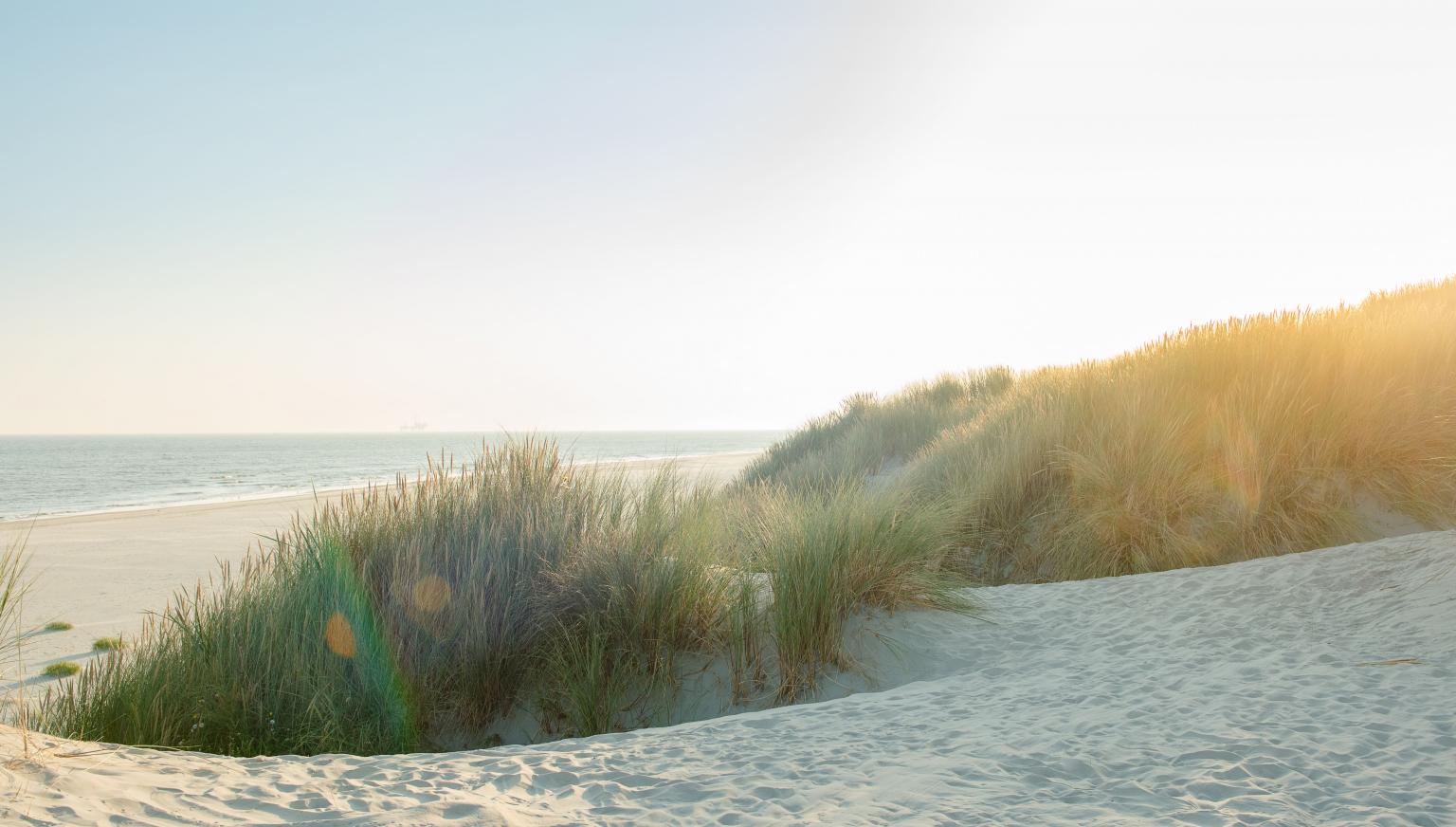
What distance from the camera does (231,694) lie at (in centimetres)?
417

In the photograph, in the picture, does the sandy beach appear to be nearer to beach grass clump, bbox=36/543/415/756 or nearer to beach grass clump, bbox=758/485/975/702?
beach grass clump, bbox=36/543/415/756

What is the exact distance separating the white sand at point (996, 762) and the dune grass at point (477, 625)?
1226 millimetres

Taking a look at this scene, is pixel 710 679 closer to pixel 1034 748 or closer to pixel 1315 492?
pixel 1034 748

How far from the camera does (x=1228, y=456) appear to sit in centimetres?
694

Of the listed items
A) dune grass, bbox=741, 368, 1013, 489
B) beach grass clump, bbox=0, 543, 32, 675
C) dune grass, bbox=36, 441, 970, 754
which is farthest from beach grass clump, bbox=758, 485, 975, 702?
dune grass, bbox=741, 368, 1013, 489

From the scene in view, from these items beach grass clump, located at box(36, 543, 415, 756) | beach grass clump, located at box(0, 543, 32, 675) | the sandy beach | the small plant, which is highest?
beach grass clump, located at box(0, 543, 32, 675)

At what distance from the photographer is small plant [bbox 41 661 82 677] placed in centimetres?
712

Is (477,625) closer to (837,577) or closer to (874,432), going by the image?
(837,577)

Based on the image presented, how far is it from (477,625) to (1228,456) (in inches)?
233

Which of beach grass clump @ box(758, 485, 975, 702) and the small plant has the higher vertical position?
beach grass clump @ box(758, 485, 975, 702)

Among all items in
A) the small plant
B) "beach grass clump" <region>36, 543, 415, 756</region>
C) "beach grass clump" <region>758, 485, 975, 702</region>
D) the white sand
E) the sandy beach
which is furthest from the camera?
the sandy beach

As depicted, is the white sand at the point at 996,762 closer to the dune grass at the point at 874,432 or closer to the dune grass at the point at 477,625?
the dune grass at the point at 477,625

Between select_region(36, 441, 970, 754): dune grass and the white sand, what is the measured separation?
1.23m

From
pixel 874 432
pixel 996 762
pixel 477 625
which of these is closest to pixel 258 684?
pixel 477 625
